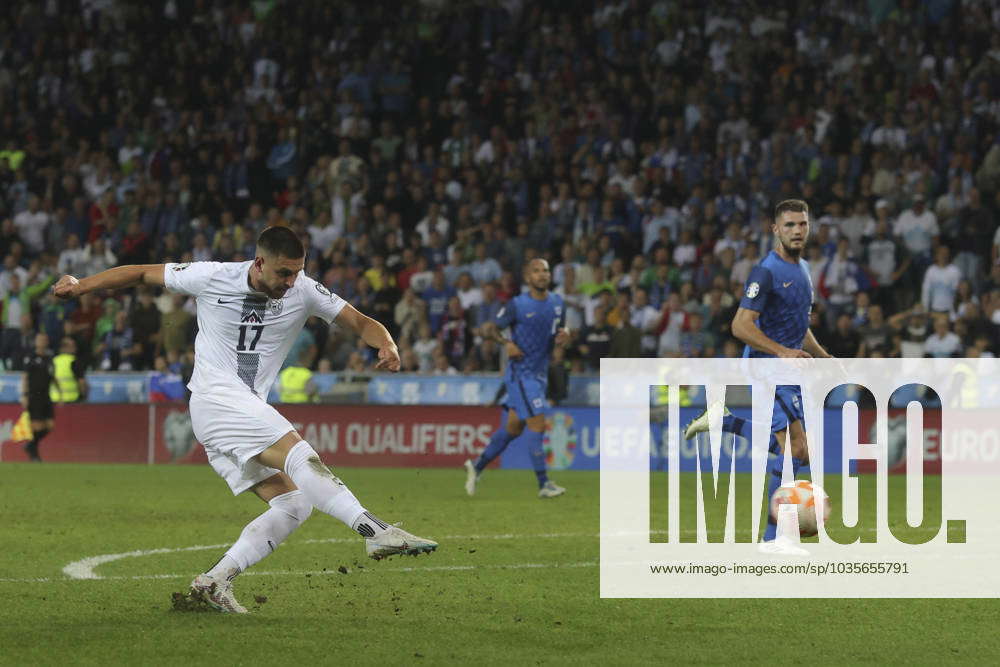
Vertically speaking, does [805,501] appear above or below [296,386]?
below

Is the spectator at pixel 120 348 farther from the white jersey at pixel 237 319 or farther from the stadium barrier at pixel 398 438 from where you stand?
the white jersey at pixel 237 319

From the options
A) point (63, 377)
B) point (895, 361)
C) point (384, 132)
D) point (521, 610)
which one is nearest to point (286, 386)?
point (63, 377)

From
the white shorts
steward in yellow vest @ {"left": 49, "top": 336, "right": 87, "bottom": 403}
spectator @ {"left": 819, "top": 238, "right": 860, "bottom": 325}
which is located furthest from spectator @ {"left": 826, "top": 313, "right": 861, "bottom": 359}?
the white shorts

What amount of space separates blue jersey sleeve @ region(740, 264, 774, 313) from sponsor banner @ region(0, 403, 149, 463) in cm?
1382

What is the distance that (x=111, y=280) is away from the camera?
8117mm

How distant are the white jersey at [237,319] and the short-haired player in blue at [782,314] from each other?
139 inches

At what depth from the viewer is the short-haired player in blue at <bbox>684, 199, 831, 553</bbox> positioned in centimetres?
1077

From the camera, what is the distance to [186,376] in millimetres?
22812

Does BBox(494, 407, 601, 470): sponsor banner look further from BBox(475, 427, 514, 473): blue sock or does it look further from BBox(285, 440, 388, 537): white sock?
BBox(285, 440, 388, 537): white sock

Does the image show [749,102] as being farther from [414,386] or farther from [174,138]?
[174,138]

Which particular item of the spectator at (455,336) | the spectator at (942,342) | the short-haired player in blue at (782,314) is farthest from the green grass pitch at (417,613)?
the spectator at (455,336)

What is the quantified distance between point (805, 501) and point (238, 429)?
4.18m

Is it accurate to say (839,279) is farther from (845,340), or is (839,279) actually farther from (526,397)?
(526,397)
